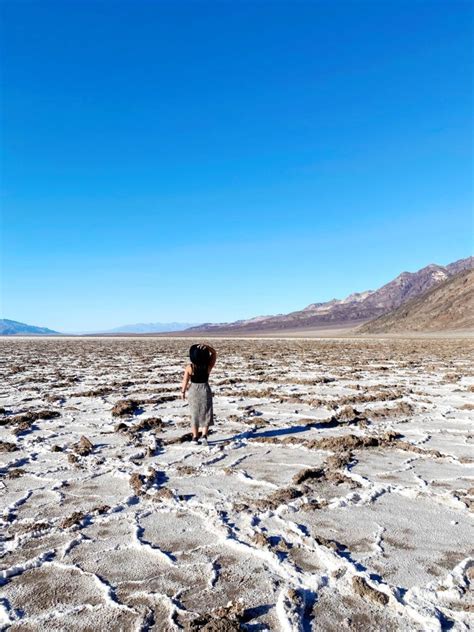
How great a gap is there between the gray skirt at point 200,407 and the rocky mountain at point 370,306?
126 meters

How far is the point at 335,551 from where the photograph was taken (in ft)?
10.8

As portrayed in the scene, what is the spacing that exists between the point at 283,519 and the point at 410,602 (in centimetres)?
126

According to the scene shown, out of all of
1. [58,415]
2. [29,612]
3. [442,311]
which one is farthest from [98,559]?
[442,311]

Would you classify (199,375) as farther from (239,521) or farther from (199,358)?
(239,521)

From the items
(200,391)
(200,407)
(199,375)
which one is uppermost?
(199,375)

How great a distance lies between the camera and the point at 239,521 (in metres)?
3.78

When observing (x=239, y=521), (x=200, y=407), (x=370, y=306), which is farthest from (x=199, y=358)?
(x=370, y=306)

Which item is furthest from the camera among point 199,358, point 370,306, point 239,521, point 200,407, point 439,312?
point 370,306

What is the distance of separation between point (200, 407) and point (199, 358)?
0.61m

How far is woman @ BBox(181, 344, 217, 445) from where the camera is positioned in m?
6.17

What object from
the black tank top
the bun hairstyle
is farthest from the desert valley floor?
the bun hairstyle

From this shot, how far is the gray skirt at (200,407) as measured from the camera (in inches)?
243

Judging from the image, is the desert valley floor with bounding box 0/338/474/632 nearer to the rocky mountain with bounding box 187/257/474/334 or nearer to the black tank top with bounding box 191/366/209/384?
the black tank top with bounding box 191/366/209/384

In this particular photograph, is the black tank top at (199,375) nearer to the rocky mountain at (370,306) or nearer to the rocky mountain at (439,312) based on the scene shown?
the rocky mountain at (439,312)
